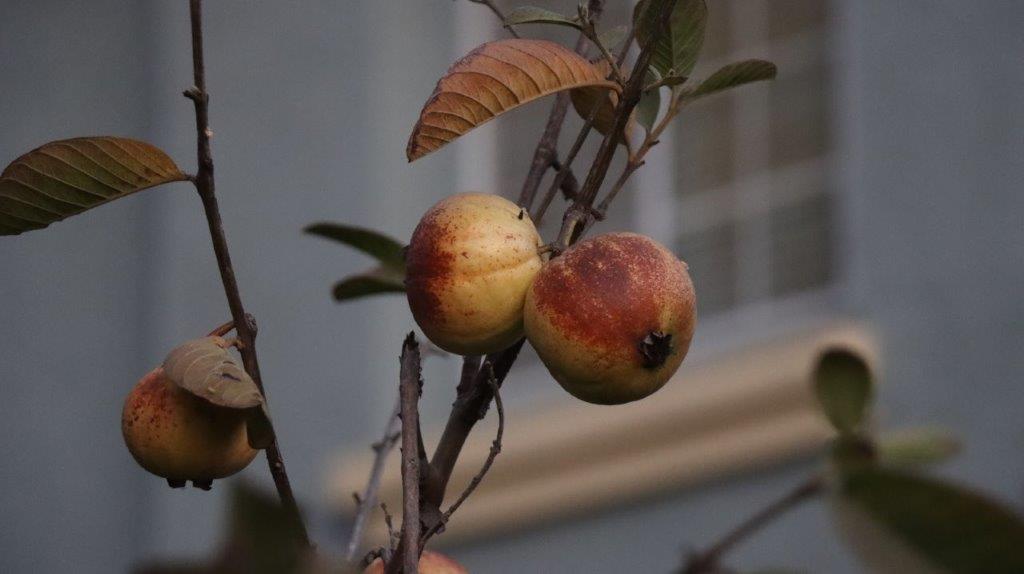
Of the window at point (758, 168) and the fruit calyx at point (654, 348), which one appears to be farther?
the window at point (758, 168)

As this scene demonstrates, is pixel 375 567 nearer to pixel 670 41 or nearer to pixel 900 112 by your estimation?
pixel 670 41

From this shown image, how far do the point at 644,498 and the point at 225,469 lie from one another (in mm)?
3085

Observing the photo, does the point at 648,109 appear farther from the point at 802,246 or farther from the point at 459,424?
the point at 802,246

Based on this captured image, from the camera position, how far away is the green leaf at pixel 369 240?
1.00 meters

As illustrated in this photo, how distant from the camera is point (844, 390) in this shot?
744mm

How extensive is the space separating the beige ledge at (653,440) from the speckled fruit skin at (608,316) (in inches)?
104

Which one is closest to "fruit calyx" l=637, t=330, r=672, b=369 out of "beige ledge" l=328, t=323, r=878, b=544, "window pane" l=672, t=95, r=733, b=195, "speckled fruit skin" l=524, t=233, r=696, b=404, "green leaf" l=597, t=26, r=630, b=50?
"speckled fruit skin" l=524, t=233, r=696, b=404

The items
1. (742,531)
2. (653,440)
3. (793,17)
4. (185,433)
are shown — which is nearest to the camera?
(742,531)

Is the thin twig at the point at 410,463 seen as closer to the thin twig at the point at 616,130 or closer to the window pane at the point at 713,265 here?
the thin twig at the point at 616,130

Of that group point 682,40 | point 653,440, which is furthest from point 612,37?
point 653,440

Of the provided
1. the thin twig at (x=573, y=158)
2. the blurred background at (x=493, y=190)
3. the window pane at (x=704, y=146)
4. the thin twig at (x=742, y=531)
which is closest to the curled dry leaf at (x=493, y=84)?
the thin twig at (x=573, y=158)

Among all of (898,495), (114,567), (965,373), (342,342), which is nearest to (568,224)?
(898,495)

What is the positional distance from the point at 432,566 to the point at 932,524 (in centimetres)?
35

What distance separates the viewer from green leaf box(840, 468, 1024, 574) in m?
0.42
